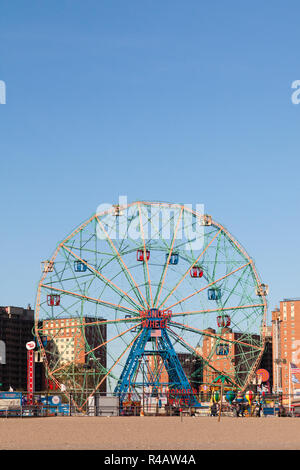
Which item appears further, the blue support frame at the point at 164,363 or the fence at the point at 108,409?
the blue support frame at the point at 164,363

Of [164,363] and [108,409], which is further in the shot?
[164,363]

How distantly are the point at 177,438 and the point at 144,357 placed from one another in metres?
56.4

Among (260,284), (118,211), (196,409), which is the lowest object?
(196,409)

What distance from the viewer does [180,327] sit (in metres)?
89.2

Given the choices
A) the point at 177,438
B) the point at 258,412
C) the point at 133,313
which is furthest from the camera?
the point at 133,313

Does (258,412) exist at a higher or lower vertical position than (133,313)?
lower

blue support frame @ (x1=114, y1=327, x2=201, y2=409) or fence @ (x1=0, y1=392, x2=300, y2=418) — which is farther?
blue support frame @ (x1=114, y1=327, x2=201, y2=409)
